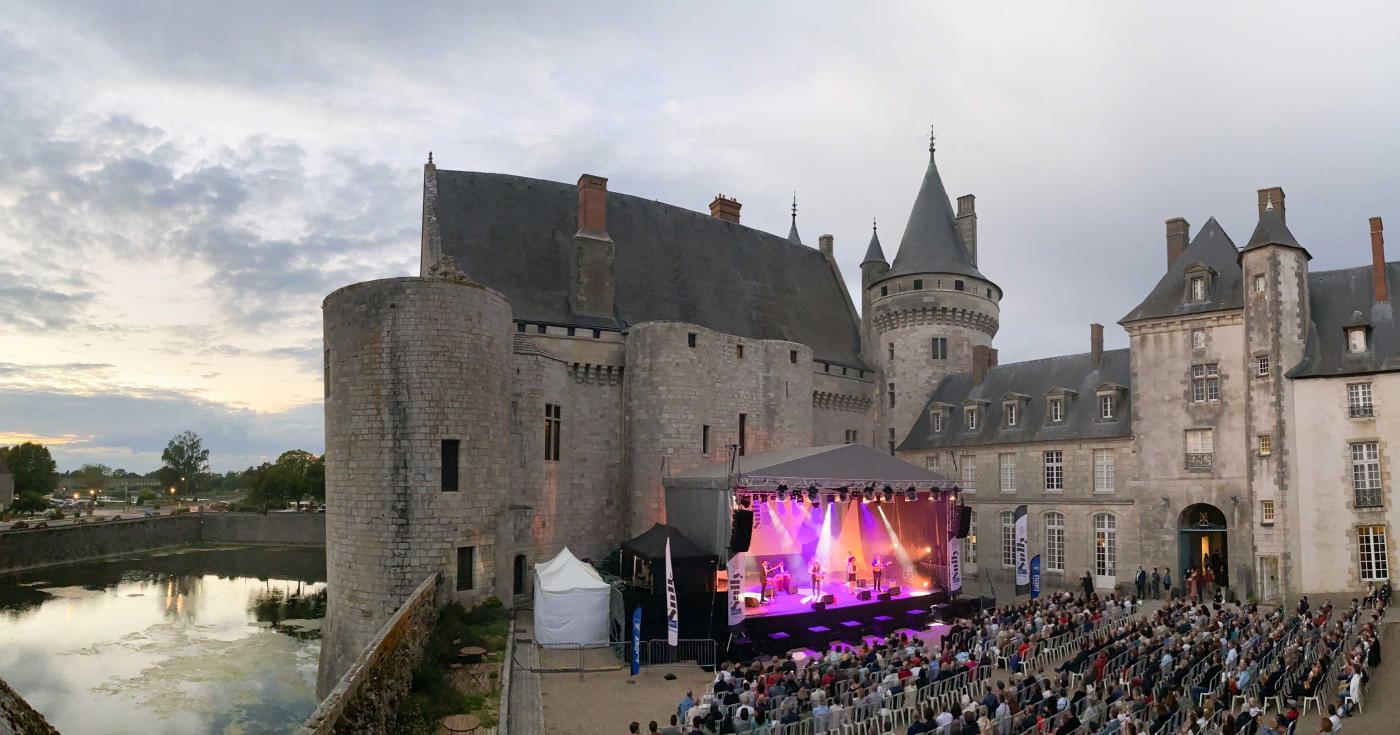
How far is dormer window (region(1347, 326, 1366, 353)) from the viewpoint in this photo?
2362cm

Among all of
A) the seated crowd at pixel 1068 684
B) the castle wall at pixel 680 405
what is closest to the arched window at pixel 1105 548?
the seated crowd at pixel 1068 684

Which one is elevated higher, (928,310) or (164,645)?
(928,310)

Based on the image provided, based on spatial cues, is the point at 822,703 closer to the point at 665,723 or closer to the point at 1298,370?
the point at 665,723

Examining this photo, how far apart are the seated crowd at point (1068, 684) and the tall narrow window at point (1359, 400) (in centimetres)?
729

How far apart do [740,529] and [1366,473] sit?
17.2 m

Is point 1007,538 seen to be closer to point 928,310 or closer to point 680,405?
point 928,310

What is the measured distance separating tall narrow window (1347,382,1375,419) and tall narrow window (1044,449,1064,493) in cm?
830

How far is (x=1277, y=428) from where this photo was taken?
24.1 m

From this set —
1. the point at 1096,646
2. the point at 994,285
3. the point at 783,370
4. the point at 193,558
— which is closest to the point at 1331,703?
the point at 1096,646

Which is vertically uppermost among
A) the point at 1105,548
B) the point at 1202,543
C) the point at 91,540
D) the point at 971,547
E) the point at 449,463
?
the point at 449,463

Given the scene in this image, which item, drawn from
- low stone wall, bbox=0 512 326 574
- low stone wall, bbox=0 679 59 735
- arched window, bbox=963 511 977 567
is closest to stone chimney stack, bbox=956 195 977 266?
arched window, bbox=963 511 977 567

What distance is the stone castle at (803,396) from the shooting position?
2025 cm

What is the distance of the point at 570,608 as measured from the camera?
62.8 ft

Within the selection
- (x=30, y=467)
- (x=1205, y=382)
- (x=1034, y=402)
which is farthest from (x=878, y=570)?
(x=30, y=467)
